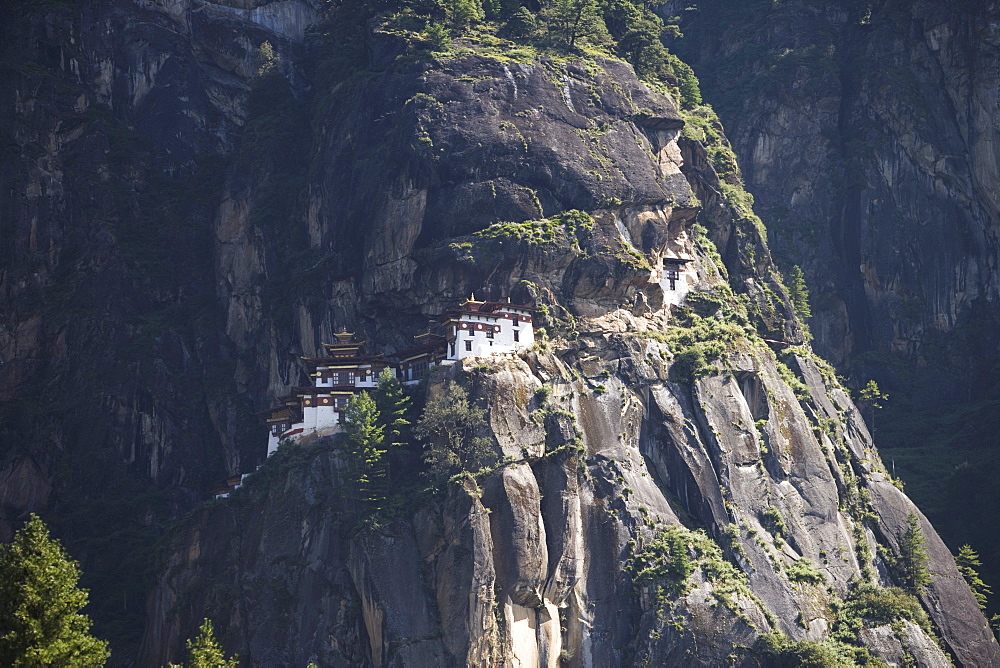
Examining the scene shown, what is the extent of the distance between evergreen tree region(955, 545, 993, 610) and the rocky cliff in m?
3.22

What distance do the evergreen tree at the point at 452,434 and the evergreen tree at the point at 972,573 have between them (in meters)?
35.8

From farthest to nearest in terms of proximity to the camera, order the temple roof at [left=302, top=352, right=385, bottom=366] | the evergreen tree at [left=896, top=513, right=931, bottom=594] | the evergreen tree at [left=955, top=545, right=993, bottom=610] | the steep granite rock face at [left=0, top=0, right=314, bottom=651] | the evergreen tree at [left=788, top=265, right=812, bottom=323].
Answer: the evergreen tree at [left=788, top=265, right=812, bottom=323], the steep granite rock face at [left=0, top=0, right=314, bottom=651], the evergreen tree at [left=955, top=545, right=993, bottom=610], the temple roof at [left=302, top=352, right=385, bottom=366], the evergreen tree at [left=896, top=513, right=931, bottom=594]

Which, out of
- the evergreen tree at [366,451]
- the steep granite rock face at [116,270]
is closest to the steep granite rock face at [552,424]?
the evergreen tree at [366,451]

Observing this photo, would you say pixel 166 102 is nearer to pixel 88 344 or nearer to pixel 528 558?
pixel 88 344

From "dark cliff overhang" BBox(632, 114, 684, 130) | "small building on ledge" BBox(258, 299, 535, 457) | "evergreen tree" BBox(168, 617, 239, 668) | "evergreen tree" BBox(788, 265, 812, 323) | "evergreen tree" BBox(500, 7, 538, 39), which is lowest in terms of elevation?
"evergreen tree" BBox(168, 617, 239, 668)

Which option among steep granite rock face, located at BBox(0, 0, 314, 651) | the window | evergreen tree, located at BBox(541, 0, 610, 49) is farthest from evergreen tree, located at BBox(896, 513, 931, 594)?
steep granite rock face, located at BBox(0, 0, 314, 651)

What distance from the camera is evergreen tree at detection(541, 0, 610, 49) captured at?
111 metres

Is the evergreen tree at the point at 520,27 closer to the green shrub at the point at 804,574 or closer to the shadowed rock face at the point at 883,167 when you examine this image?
the shadowed rock face at the point at 883,167

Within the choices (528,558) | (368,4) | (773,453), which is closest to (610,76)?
(368,4)

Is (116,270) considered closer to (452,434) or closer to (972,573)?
(452,434)

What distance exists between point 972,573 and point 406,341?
4317 cm

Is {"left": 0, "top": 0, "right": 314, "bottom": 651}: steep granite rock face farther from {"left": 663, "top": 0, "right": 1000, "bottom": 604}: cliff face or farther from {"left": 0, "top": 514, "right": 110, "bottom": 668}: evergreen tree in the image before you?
{"left": 663, "top": 0, "right": 1000, "bottom": 604}: cliff face

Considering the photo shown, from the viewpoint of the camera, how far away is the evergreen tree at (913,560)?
305ft

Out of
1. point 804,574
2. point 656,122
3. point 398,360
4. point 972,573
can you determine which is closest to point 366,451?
point 398,360
